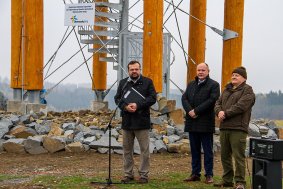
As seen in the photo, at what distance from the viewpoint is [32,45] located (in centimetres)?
1675

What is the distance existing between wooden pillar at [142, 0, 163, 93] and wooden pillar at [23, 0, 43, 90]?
3.59 meters

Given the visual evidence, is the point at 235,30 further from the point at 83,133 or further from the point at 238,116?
the point at 238,116

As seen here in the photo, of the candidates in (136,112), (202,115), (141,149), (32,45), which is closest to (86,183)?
(141,149)

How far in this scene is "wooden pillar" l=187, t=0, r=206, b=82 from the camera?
19.4 m

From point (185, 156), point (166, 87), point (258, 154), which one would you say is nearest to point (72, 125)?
point (185, 156)

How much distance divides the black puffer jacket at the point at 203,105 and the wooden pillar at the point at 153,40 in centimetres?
602

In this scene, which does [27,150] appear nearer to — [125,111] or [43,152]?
[43,152]

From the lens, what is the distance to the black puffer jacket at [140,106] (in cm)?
885

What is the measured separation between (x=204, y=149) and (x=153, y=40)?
663 cm

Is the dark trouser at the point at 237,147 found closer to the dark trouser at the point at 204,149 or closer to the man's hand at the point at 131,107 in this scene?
the dark trouser at the point at 204,149

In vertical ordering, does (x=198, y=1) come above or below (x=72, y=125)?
above

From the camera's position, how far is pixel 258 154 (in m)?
7.33

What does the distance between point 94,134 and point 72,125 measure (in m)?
1.10

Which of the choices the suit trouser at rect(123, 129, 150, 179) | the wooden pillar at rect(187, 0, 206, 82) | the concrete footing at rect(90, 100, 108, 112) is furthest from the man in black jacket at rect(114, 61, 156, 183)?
the concrete footing at rect(90, 100, 108, 112)
